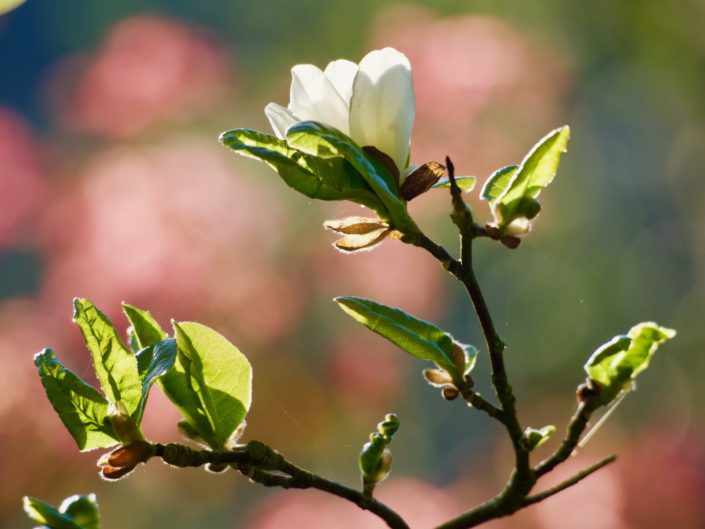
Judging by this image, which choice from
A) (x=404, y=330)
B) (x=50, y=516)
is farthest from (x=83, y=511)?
(x=404, y=330)

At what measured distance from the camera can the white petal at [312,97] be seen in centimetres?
35

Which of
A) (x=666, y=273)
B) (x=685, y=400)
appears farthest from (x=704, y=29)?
(x=685, y=400)

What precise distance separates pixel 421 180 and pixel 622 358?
0.10 metres

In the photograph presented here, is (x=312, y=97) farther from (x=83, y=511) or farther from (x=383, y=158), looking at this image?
(x=83, y=511)

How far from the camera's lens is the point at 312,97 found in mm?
352

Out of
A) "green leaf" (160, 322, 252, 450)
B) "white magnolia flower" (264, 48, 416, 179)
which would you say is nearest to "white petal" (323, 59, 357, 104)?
"white magnolia flower" (264, 48, 416, 179)

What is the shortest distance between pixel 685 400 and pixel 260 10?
48.8 inches

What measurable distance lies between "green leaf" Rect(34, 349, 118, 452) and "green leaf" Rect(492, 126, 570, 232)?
159 mm

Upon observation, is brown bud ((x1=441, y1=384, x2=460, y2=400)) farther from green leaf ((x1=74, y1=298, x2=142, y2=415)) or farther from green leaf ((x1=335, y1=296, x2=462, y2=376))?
green leaf ((x1=74, y1=298, x2=142, y2=415))

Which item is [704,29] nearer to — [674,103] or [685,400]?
[674,103]

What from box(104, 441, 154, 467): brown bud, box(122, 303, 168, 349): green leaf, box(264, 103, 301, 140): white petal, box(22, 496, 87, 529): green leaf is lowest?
box(22, 496, 87, 529): green leaf

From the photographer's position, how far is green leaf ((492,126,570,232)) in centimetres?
33

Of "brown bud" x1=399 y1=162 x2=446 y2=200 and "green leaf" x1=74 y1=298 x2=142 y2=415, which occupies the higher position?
"brown bud" x1=399 y1=162 x2=446 y2=200

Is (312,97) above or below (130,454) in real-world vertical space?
above
